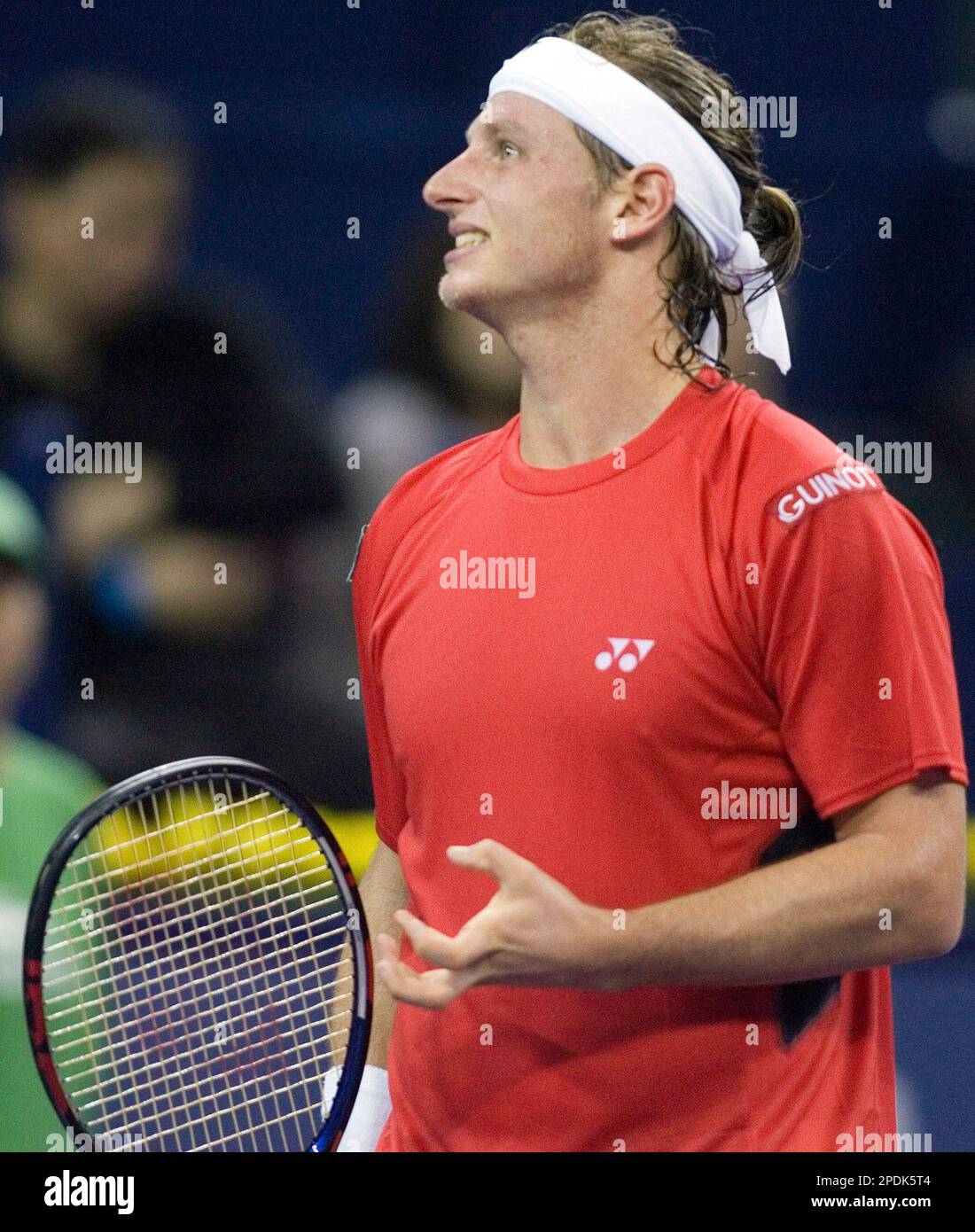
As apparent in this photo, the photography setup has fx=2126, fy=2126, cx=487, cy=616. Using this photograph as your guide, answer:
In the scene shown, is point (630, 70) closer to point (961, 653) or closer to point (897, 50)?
point (961, 653)

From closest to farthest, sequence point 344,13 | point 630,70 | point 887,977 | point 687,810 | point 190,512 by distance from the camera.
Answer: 1. point 687,810
2. point 887,977
3. point 630,70
4. point 190,512
5. point 344,13

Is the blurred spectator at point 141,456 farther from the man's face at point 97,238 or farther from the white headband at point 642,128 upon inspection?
the white headband at point 642,128

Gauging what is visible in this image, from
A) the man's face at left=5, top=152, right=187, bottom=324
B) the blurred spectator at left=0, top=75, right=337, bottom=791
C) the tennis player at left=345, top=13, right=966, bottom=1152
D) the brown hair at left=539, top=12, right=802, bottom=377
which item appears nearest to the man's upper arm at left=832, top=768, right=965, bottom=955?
the tennis player at left=345, top=13, right=966, bottom=1152

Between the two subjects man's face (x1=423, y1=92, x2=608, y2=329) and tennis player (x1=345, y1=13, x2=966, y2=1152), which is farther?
man's face (x1=423, y1=92, x2=608, y2=329)

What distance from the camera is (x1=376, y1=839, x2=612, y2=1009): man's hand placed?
1699 millimetres

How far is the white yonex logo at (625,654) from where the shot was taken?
1.91 meters

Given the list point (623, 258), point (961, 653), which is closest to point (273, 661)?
point (961, 653)

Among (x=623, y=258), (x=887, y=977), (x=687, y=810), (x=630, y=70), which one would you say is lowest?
(x=887, y=977)

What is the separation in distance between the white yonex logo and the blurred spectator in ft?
6.04

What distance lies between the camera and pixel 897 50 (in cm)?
451

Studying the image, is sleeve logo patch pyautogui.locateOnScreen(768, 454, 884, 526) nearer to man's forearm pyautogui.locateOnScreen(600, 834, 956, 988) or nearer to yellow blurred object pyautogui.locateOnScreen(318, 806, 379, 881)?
man's forearm pyautogui.locateOnScreen(600, 834, 956, 988)

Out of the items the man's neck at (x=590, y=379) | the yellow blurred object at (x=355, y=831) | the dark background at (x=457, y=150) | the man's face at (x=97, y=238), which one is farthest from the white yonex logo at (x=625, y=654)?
the dark background at (x=457, y=150)

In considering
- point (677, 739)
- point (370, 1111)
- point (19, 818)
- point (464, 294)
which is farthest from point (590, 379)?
point (19, 818)
